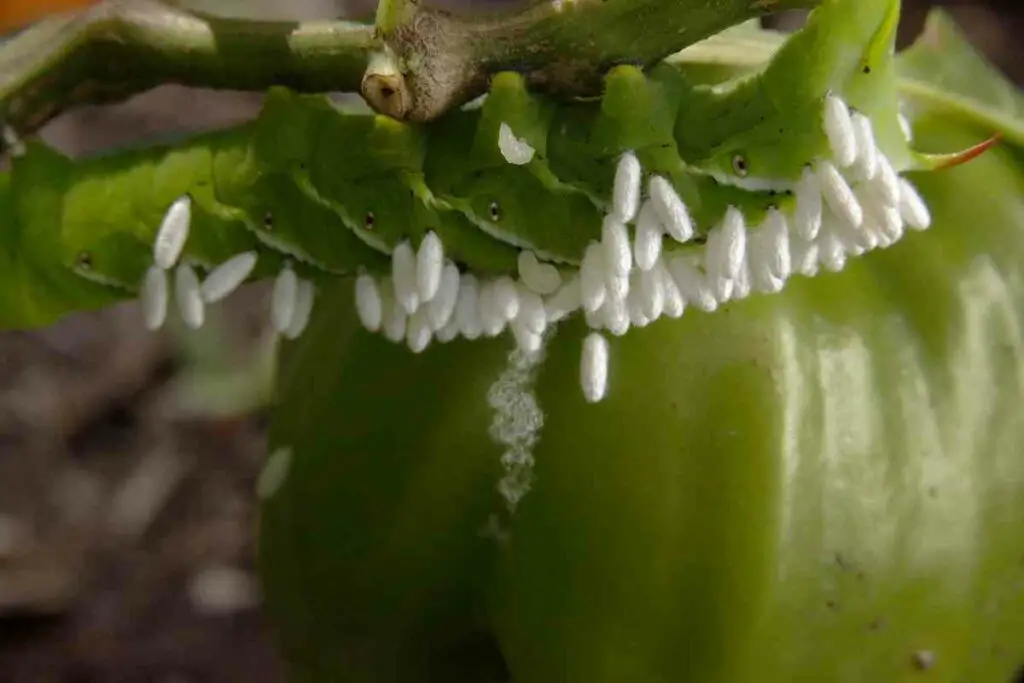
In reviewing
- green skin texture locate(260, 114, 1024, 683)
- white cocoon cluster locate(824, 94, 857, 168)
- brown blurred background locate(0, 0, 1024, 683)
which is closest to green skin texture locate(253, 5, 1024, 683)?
green skin texture locate(260, 114, 1024, 683)

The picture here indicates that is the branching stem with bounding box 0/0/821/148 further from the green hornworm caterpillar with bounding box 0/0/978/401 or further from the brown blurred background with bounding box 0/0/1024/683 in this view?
the brown blurred background with bounding box 0/0/1024/683

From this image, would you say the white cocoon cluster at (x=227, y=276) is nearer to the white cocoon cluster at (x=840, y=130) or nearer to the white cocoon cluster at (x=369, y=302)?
the white cocoon cluster at (x=369, y=302)

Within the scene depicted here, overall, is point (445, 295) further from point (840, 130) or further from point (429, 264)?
point (840, 130)

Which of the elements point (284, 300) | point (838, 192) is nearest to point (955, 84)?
point (838, 192)

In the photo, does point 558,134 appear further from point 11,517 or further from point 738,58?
point 11,517

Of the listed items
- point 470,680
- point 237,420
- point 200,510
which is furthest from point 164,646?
point 470,680
